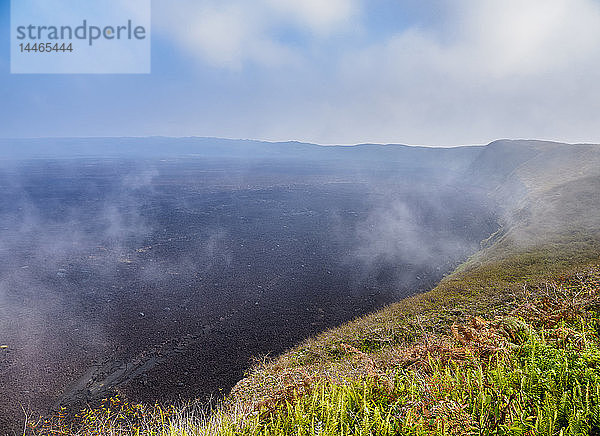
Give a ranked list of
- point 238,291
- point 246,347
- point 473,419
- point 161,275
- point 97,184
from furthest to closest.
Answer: point 97,184, point 161,275, point 238,291, point 246,347, point 473,419

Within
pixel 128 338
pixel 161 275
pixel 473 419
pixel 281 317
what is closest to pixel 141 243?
pixel 161 275

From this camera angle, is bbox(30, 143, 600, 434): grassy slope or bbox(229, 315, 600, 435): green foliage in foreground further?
bbox(30, 143, 600, 434): grassy slope

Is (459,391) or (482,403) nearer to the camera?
(482,403)

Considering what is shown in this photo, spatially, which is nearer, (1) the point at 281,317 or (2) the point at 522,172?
(1) the point at 281,317

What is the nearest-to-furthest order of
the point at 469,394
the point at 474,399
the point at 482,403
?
the point at 482,403, the point at 474,399, the point at 469,394

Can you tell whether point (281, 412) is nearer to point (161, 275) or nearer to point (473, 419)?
point (473, 419)

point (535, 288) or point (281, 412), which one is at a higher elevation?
point (281, 412)

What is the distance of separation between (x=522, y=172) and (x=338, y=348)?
100 meters

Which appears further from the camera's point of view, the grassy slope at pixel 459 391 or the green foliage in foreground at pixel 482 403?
the grassy slope at pixel 459 391

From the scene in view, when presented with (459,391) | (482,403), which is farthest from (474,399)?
(459,391)

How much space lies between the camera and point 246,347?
2345 centimetres

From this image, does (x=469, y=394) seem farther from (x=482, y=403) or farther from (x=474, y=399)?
(x=482, y=403)

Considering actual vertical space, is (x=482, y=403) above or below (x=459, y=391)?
above

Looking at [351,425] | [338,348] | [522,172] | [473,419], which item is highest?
[522,172]
